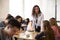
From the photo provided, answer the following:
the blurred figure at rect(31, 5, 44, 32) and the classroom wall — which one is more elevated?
the classroom wall

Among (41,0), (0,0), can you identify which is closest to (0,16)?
(0,0)

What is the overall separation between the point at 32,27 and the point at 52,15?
1.35 m

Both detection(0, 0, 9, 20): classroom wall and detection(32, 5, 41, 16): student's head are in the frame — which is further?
detection(0, 0, 9, 20): classroom wall

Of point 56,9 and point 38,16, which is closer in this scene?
point 38,16

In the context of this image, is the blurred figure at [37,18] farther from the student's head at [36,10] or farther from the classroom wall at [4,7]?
the classroom wall at [4,7]

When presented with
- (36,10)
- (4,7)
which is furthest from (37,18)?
(4,7)

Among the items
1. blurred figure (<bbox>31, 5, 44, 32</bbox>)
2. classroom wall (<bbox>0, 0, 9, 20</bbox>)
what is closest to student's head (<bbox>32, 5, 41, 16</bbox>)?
blurred figure (<bbox>31, 5, 44, 32</bbox>)

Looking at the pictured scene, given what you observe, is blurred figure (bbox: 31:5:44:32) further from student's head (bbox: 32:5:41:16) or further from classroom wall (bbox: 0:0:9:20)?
classroom wall (bbox: 0:0:9:20)

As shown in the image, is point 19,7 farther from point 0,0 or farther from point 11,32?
point 11,32

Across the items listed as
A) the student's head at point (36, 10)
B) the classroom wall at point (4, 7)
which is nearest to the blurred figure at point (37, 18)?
the student's head at point (36, 10)

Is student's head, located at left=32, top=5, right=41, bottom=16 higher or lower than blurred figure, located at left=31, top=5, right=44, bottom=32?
higher

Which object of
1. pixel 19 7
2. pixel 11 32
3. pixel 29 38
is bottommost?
pixel 29 38

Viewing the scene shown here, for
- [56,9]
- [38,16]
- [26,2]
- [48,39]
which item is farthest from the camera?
[26,2]

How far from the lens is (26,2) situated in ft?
23.2
